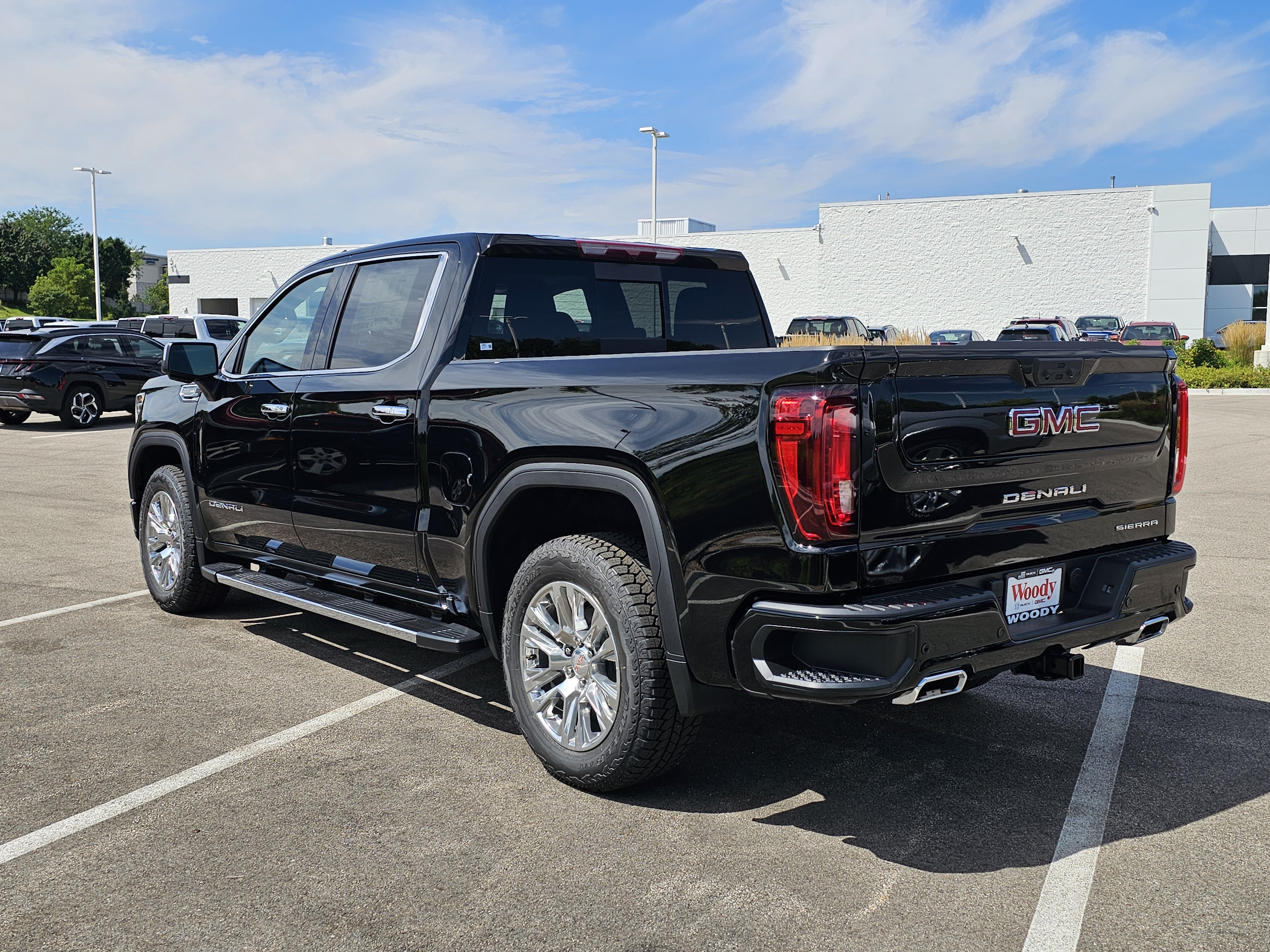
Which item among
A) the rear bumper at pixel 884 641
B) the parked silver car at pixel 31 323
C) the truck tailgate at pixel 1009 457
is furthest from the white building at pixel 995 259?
the rear bumper at pixel 884 641

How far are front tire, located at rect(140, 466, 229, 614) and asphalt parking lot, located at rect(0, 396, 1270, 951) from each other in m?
0.53

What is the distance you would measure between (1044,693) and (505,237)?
3136 millimetres

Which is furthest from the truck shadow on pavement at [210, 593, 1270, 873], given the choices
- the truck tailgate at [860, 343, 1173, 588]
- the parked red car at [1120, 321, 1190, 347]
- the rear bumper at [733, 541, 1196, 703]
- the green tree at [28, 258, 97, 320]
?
the green tree at [28, 258, 97, 320]

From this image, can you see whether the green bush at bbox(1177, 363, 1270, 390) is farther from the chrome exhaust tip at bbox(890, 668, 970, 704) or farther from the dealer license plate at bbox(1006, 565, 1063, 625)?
the chrome exhaust tip at bbox(890, 668, 970, 704)

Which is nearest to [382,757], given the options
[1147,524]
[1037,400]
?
[1037,400]

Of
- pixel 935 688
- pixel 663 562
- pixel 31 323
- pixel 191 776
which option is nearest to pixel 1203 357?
pixel 935 688

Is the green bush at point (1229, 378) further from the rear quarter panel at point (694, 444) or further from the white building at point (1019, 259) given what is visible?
the rear quarter panel at point (694, 444)

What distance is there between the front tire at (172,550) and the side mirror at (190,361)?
2.20ft

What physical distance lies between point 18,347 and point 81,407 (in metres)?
1.43

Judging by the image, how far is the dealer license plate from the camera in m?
3.52

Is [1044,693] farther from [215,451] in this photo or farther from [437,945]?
[215,451]

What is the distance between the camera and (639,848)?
11.3 feet

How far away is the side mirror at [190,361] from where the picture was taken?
577cm

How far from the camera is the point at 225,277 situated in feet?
201
